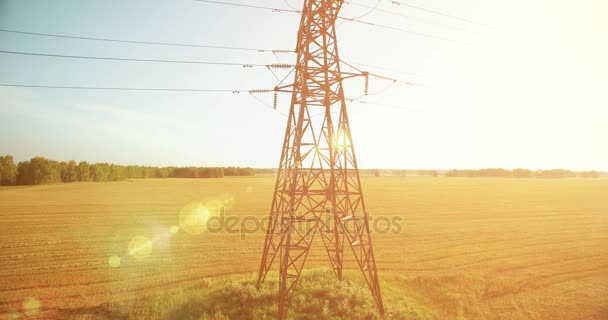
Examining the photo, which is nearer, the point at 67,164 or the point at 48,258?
the point at 48,258

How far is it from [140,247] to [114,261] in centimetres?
418

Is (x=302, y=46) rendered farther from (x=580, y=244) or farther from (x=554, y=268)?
(x=580, y=244)

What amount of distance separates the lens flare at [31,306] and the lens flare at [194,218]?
1675 cm

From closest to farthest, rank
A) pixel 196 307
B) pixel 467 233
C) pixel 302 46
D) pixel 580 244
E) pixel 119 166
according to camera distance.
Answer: pixel 196 307 → pixel 302 46 → pixel 580 244 → pixel 467 233 → pixel 119 166

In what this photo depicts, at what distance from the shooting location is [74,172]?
344 feet

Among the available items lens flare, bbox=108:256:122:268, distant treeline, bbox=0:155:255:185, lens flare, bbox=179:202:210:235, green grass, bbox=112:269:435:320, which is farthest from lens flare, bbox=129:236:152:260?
distant treeline, bbox=0:155:255:185

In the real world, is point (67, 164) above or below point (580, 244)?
above

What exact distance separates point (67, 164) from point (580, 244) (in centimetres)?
12724

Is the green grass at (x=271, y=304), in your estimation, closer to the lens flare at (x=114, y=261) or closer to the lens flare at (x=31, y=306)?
the lens flare at (x=31, y=306)

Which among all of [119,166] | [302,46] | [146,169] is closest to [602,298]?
[302,46]

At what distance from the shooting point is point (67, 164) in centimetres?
10388

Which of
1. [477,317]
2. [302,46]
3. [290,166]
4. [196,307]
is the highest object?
[302,46]

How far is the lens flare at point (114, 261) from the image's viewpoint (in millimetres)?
22214

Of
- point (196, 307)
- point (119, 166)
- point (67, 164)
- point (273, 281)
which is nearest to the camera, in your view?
point (196, 307)
